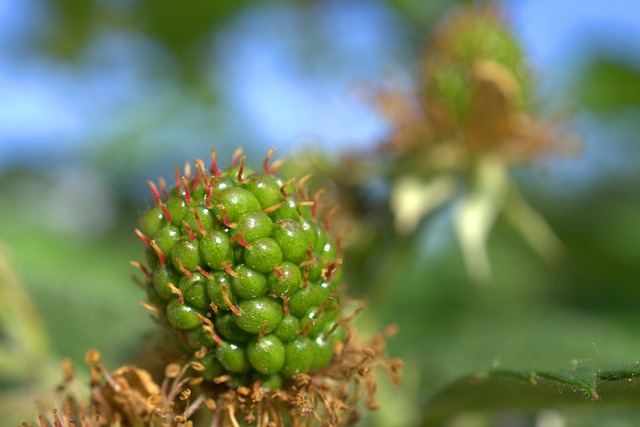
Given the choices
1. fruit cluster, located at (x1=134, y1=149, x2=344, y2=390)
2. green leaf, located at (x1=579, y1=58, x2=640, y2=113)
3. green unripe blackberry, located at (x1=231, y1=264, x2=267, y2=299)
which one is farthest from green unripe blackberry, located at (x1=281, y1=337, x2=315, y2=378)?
green leaf, located at (x1=579, y1=58, x2=640, y2=113)

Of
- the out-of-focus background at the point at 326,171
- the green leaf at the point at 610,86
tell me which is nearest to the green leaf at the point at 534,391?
the out-of-focus background at the point at 326,171

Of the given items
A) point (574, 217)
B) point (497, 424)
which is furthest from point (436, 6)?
point (497, 424)

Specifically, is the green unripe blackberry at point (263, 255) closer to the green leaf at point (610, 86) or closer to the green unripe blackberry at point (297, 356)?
the green unripe blackberry at point (297, 356)

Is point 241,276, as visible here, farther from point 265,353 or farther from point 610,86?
point 610,86

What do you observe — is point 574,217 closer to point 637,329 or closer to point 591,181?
point 591,181

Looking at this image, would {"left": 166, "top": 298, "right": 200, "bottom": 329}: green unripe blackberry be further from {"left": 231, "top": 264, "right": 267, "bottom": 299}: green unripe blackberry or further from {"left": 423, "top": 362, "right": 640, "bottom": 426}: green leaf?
{"left": 423, "top": 362, "right": 640, "bottom": 426}: green leaf
